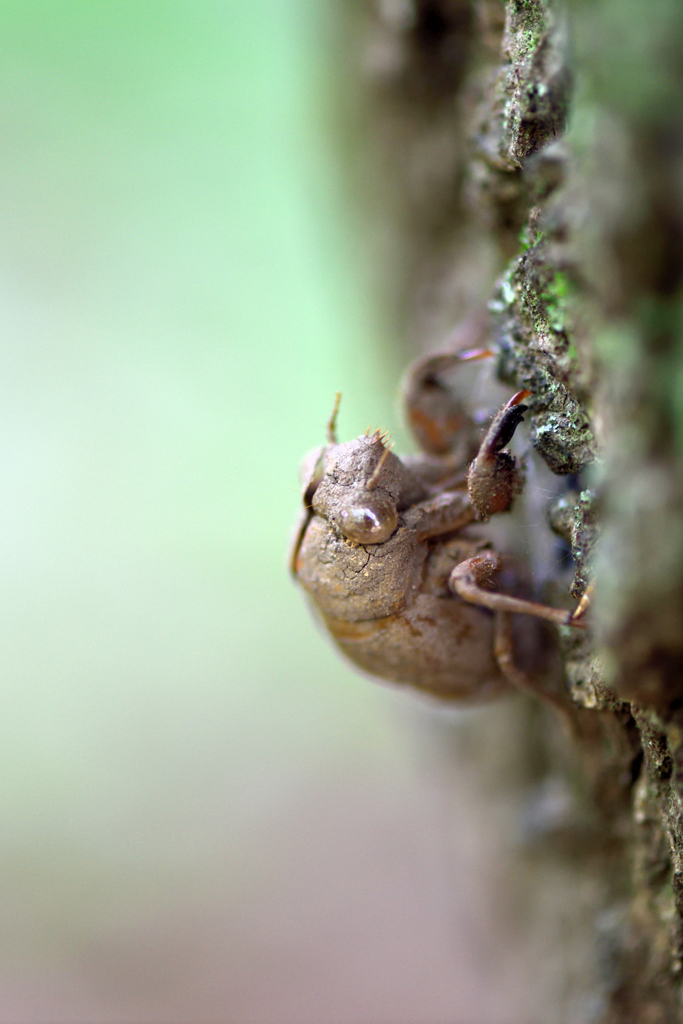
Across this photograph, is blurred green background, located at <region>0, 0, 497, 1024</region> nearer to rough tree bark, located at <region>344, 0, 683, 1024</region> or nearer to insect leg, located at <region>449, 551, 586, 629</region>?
rough tree bark, located at <region>344, 0, 683, 1024</region>

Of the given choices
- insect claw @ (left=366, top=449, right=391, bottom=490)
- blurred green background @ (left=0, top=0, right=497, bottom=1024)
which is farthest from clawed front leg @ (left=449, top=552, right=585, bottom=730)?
blurred green background @ (left=0, top=0, right=497, bottom=1024)

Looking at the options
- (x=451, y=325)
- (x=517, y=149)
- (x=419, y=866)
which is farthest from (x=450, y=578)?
(x=419, y=866)

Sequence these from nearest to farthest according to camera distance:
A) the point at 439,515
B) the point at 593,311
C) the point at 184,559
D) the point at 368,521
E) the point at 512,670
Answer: the point at 593,311 < the point at 368,521 < the point at 439,515 < the point at 512,670 < the point at 184,559

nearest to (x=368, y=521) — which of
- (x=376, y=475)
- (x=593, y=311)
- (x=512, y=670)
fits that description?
(x=376, y=475)

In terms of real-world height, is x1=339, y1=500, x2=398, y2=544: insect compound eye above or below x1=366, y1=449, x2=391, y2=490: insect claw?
below

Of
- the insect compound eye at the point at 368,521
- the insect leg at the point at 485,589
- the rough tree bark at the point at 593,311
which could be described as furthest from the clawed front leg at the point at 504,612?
the insect compound eye at the point at 368,521

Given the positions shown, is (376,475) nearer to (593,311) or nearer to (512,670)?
(512,670)
